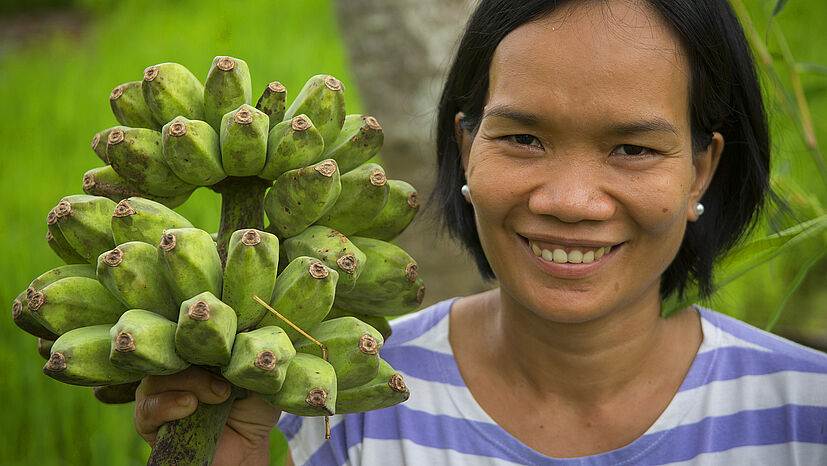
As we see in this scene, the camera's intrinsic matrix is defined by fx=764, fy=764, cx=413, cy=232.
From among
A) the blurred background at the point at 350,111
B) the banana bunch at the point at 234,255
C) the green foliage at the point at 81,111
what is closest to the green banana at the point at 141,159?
the banana bunch at the point at 234,255

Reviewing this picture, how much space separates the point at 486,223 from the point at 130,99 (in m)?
0.77

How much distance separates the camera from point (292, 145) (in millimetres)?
1293

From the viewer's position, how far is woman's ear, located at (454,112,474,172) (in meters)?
1.87

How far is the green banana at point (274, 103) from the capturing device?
138 centimetres

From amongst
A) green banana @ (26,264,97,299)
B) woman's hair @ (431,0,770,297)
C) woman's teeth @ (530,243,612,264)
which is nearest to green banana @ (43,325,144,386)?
green banana @ (26,264,97,299)

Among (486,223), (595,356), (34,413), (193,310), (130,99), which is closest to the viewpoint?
(193,310)

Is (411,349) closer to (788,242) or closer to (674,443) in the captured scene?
(674,443)

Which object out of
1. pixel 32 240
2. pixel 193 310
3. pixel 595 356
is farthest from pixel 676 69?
pixel 32 240

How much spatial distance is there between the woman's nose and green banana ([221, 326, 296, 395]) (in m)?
0.63

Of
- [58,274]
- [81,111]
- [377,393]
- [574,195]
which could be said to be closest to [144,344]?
[58,274]

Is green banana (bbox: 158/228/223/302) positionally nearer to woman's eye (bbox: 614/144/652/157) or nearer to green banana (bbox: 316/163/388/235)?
green banana (bbox: 316/163/388/235)

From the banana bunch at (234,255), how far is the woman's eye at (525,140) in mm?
278

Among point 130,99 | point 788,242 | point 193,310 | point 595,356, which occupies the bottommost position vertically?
point 595,356

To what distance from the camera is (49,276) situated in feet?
4.18
